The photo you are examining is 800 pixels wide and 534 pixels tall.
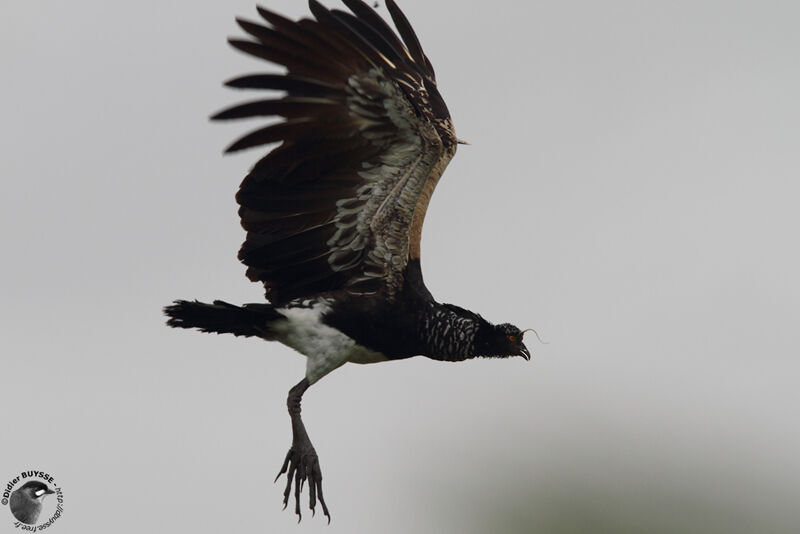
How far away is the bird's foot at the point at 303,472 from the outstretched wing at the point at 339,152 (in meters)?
1.46

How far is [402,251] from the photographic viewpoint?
29.3 ft

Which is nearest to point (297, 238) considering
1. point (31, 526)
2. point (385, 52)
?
point (385, 52)

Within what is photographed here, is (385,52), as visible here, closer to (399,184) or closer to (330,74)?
(330,74)

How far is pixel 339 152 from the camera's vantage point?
27.5ft

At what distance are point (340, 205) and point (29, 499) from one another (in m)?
3.93

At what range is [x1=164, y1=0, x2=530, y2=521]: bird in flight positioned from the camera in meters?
8.02

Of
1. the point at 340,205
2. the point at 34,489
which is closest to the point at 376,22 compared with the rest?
the point at 340,205

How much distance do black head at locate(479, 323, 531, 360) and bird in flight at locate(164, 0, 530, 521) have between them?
13 mm

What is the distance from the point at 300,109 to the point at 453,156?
130 cm

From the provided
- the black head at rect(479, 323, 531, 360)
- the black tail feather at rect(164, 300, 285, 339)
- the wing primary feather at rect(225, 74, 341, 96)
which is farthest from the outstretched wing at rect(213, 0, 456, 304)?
the black head at rect(479, 323, 531, 360)

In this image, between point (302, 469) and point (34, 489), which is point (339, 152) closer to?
point (302, 469)

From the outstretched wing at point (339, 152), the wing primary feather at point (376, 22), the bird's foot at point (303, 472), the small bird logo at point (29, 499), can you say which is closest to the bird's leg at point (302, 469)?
the bird's foot at point (303, 472)

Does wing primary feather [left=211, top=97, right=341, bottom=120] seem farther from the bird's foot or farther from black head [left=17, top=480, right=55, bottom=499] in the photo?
black head [left=17, top=480, right=55, bottom=499]

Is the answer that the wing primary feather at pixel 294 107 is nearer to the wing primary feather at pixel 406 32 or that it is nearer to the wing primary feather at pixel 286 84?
the wing primary feather at pixel 286 84
